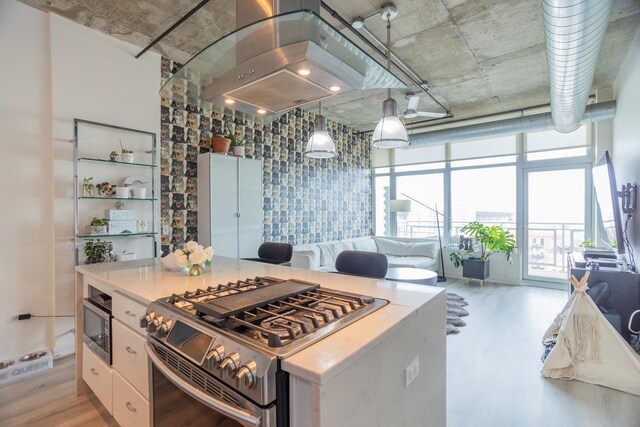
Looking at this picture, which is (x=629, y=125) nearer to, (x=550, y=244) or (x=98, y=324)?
(x=550, y=244)

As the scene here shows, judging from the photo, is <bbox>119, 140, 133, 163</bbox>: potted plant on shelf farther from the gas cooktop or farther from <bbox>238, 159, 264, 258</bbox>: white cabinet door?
the gas cooktop

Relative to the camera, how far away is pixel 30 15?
2750mm

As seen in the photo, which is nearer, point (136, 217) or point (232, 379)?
point (232, 379)

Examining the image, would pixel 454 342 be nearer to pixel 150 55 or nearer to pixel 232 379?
pixel 232 379

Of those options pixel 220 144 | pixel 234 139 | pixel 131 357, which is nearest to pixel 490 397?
pixel 131 357

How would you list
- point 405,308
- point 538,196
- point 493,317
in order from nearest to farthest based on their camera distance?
point 405,308
point 493,317
point 538,196

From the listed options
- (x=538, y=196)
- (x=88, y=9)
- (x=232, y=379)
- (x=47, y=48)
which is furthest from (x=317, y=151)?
(x=538, y=196)

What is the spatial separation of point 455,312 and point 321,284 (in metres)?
2.93

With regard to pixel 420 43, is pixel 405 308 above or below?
below

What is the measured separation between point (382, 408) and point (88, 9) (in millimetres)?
3672

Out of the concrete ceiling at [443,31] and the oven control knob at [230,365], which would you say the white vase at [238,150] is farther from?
the oven control knob at [230,365]

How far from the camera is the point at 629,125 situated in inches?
131

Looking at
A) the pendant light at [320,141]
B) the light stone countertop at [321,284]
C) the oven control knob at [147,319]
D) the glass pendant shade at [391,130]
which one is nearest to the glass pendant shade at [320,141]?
the pendant light at [320,141]

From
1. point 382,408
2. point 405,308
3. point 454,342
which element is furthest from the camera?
point 454,342
